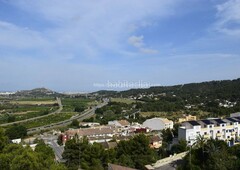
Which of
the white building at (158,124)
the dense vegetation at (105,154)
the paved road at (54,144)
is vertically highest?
the dense vegetation at (105,154)

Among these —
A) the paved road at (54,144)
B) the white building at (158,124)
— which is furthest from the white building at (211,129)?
the white building at (158,124)

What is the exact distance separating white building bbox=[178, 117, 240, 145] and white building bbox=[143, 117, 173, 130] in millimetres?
15858

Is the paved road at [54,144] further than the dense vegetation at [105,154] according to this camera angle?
Yes

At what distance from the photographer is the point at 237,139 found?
130 feet

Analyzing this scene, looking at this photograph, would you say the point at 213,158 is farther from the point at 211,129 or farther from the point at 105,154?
the point at 211,129

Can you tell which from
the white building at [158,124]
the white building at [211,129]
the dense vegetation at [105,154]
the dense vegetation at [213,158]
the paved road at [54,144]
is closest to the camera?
the dense vegetation at [213,158]

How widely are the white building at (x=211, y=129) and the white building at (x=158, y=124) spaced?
15.9 meters

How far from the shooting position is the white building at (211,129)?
120 feet

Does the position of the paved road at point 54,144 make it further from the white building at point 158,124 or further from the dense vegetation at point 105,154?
the white building at point 158,124

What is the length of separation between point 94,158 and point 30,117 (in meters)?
55.9

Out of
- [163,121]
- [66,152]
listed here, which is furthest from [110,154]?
[163,121]

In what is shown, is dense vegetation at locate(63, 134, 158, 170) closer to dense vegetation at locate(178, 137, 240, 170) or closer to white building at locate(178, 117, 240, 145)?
dense vegetation at locate(178, 137, 240, 170)

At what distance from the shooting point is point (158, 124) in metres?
56.6

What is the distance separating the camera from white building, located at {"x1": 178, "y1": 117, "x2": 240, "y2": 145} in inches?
1437
